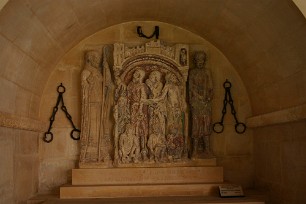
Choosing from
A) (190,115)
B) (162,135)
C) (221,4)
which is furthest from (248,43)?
(162,135)

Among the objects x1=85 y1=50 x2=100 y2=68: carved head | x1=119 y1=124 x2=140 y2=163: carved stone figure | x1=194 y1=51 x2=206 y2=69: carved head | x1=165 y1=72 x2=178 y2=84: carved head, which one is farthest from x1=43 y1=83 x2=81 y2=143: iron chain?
x1=194 y1=51 x2=206 y2=69: carved head

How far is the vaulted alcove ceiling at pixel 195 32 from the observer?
352 cm

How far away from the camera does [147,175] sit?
185 inches

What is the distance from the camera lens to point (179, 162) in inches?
191

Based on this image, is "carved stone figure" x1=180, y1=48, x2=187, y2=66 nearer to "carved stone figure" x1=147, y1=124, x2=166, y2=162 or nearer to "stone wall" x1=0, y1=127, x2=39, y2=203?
"carved stone figure" x1=147, y1=124, x2=166, y2=162

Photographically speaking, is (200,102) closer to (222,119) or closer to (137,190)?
(222,119)

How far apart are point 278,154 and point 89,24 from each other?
2.99 m

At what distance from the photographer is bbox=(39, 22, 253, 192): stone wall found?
5008 mm

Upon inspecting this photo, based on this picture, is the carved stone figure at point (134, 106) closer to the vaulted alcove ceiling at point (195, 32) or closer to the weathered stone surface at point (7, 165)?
the vaulted alcove ceiling at point (195, 32)

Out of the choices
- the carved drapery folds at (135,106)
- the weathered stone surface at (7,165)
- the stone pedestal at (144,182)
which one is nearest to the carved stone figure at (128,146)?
the carved drapery folds at (135,106)

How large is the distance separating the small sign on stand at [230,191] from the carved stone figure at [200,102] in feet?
2.06

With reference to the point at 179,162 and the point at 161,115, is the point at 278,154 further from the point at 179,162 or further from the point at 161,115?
the point at 161,115

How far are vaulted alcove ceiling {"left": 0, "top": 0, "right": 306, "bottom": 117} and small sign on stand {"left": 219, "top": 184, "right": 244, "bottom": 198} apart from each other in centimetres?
111

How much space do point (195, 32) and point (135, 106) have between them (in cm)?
145
